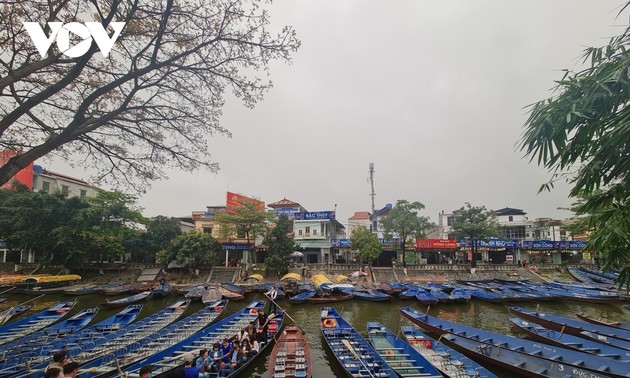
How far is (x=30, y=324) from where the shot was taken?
1686 centimetres

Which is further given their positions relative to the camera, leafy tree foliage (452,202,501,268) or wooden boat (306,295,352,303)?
leafy tree foliage (452,202,501,268)

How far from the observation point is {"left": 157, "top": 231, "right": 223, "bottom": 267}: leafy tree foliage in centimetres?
3481

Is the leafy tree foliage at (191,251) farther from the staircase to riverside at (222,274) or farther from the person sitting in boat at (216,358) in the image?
the person sitting in boat at (216,358)

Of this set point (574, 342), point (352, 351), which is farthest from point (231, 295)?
point (574, 342)

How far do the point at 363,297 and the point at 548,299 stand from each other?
14175 mm

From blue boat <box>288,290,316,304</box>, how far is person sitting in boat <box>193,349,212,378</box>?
15.3m

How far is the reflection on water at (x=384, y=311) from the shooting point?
19.2 m

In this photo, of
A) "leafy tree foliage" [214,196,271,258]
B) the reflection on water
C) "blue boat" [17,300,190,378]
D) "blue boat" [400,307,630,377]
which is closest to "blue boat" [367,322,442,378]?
the reflection on water

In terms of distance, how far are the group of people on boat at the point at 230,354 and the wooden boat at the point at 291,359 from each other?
2.95 feet

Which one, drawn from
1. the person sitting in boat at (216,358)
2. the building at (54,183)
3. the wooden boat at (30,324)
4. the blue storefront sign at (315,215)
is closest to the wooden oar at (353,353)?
the person sitting in boat at (216,358)

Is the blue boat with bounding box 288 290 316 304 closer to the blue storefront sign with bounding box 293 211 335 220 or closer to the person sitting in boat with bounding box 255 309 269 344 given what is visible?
the person sitting in boat with bounding box 255 309 269 344

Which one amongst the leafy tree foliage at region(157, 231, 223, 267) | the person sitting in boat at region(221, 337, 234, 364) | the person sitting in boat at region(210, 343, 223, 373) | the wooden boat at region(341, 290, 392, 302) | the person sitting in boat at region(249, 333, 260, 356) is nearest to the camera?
the person sitting in boat at region(210, 343, 223, 373)

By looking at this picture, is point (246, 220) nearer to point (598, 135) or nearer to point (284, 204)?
point (284, 204)

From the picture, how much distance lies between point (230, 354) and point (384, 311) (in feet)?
46.5
